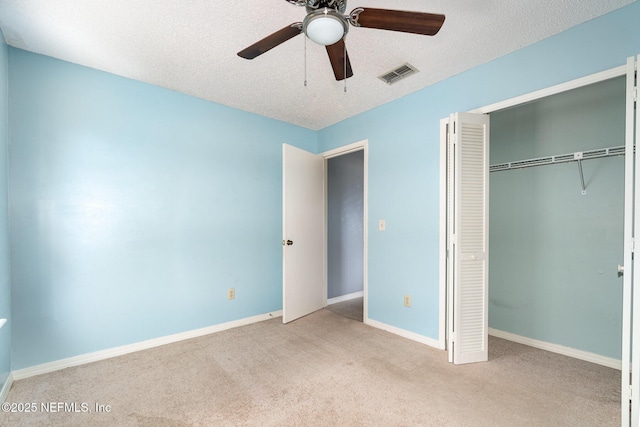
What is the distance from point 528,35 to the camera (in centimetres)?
198

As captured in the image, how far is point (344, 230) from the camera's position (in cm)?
436

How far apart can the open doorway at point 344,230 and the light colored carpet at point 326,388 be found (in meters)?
1.53

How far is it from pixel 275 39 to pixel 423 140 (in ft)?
5.83

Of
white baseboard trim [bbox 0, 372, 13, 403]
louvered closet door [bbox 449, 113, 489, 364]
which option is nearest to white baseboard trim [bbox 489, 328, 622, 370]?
louvered closet door [bbox 449, 113, 489, 364]

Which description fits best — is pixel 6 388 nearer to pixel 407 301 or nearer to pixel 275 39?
pixel 275 39

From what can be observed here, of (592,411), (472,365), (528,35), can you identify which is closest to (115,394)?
(472,365)

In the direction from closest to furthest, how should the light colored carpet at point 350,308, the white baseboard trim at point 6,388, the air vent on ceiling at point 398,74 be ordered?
the white baseboard trim at point 6,388
the air vent on ceiling at point 398,74
the light colored carpet at point 350,308

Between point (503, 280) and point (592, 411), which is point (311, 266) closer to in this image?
point (503, 280)

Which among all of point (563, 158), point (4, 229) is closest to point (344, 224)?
point (563, 158)

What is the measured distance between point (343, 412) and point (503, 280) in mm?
2177

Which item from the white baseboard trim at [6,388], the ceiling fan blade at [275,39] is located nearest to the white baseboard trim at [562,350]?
the ceiling fan blade at [275,39]

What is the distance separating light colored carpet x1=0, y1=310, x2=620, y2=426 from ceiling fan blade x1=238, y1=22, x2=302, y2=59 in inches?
82.6

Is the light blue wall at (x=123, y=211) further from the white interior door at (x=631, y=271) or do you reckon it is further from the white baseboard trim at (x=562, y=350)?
the white interior door at (x=631, y=271)

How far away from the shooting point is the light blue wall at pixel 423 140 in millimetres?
1844
